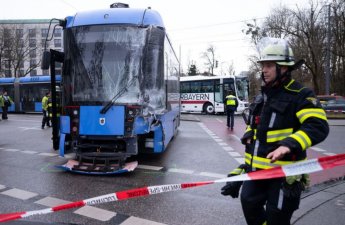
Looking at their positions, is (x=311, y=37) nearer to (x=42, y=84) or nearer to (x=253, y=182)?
(x=42, y=84)

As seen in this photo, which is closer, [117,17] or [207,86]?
[117,17]

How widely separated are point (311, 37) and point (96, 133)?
37877mm

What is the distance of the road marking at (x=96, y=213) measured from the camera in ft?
15.4

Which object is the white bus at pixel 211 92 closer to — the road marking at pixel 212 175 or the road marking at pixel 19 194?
the road marking at pixel 212 175

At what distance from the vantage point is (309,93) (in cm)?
286

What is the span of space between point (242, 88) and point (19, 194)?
77.4 ft

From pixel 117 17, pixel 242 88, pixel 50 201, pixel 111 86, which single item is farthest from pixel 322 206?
pixel 242 88

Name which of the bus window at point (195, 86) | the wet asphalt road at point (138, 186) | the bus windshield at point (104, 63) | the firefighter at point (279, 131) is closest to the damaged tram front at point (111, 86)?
the bus windshield at point (104, 63)

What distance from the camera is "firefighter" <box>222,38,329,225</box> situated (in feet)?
8.95

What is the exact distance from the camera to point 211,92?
94.6 feet

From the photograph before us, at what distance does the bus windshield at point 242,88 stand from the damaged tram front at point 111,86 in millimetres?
20209

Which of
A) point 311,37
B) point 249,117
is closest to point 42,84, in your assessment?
point 249,117

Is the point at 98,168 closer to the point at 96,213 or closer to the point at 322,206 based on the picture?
the point at 96,213

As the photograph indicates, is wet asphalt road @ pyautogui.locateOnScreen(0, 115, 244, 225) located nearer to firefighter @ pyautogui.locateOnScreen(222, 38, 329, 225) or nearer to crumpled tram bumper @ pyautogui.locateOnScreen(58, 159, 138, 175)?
crumpled tram bumper @ pyautogui.locateOnScreen(58, 159, 138, 175)
